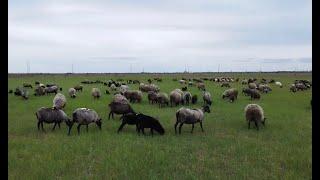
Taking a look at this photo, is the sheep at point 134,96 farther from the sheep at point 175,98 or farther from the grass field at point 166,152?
the grass field at point 166,152

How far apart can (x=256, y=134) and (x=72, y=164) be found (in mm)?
9141

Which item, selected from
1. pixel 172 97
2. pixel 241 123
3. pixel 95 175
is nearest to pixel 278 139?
pixel 241 123

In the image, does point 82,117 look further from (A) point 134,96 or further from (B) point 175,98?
(A) point 134,96

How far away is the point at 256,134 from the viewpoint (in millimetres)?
17656

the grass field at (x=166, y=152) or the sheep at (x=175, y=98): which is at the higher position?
the sheep at (x=175, y=98)

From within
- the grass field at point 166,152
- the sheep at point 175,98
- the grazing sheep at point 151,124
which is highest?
the sheep at point 175,98

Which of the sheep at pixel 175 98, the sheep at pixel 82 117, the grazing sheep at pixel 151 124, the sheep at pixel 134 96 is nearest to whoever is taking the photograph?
the grazing sheep at pixel 151 124

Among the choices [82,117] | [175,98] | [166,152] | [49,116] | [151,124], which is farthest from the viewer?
[175,98]

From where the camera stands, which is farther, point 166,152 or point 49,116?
point 49,116

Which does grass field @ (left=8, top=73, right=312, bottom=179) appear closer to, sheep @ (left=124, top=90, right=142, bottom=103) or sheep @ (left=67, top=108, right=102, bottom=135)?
sheep @ (left=67, top=108, right=102, bottom=135)

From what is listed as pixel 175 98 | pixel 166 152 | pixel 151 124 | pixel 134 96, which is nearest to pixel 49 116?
pixel 151 124

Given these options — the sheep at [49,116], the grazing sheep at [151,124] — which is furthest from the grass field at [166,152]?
the sheep at [49,116]

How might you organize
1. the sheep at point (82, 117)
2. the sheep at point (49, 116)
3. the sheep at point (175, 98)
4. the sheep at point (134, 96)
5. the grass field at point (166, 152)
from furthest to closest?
1. the sheep at point (134, 96)
2. the sheep at point (175, 98)
3. the sheep at point (49, 116)
4. the sheep at point (82, 117)
5. the grass field at point (166, 152)
